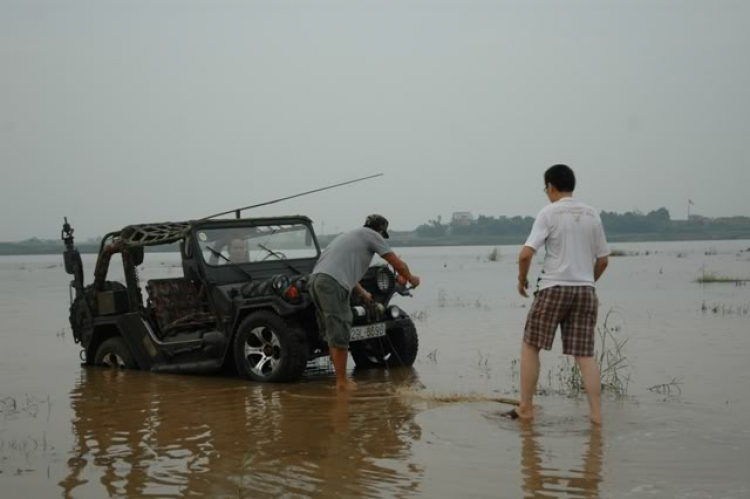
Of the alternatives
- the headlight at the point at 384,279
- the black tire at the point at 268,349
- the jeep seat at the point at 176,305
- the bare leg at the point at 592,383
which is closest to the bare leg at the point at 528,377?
the bare leg at the point at 592,383

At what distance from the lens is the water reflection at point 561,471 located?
4988mm

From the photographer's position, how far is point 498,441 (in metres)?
6.22

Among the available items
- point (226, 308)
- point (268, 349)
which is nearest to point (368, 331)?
point (268, 349)

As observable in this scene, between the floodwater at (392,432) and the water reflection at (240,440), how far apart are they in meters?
0.02

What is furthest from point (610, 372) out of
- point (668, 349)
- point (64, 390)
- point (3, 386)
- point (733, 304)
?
point (733, 304)

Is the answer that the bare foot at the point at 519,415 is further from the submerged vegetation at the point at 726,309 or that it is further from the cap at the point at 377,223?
the submerged vegetation at the point at 726,309

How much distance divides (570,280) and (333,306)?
2.57m

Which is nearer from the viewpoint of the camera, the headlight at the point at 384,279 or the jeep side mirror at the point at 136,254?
the headlight at the point at 384,279

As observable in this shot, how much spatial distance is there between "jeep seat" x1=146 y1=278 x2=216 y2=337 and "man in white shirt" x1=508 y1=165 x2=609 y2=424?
4397 millimetres

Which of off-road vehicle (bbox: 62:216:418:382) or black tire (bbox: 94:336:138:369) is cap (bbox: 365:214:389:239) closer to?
off-road vehicle (bbox: 62:216:418:382)

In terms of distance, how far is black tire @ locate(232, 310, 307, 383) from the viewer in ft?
29.0

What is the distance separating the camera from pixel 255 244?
34.2 feet

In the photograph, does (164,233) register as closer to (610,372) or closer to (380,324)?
(380,324)

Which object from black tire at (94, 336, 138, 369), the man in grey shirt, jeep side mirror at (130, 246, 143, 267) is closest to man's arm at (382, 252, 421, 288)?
the man in grey shirt
